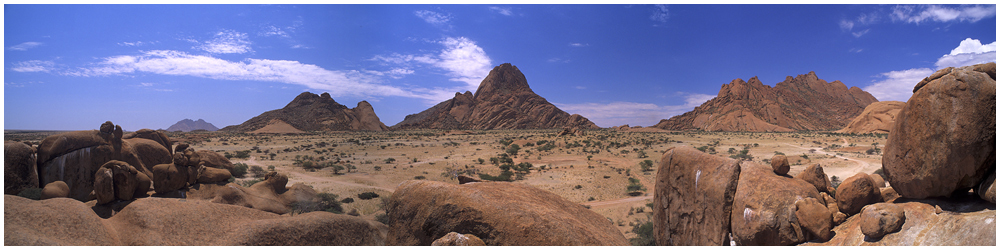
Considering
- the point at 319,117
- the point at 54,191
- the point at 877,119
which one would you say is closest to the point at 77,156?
the point at 54,191

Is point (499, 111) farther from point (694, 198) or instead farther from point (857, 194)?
point (857, 194)

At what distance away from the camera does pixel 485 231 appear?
16.5 ft

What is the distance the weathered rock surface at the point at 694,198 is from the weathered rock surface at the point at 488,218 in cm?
219

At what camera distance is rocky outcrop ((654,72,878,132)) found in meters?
99.2

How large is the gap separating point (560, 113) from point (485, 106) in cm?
3068

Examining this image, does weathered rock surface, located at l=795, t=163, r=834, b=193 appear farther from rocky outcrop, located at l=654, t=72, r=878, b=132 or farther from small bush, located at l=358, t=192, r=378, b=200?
rocky outcrop, located at l=654, t=72, r=878, b=132

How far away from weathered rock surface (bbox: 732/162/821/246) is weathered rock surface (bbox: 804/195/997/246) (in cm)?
48

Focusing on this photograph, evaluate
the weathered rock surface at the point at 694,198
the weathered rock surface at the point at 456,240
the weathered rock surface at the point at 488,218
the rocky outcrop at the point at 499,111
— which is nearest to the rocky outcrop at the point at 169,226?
the weathered rock surface at the point at 488,218

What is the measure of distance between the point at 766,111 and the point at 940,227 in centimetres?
12524

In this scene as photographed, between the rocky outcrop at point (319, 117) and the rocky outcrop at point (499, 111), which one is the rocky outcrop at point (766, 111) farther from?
the rocky outcrop at point (319, 117)

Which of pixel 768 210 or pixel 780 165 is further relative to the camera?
pixel 780 165

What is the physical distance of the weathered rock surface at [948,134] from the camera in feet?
15.1

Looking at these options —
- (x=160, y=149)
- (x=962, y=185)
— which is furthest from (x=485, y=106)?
(x=962, y=185)

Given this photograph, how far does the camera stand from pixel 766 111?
106 meters
